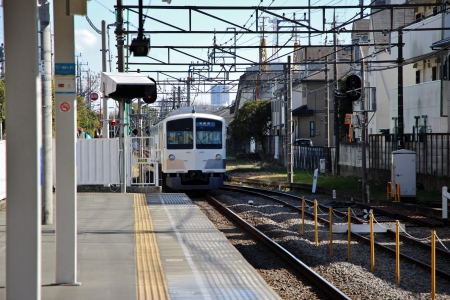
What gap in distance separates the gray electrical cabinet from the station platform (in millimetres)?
7381

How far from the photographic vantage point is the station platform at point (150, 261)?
706cm

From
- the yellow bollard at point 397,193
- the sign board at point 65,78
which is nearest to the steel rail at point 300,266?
the sign board at point 65,78

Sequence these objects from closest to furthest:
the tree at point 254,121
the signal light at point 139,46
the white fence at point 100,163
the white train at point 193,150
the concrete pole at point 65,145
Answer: the concrete pole at point 65,145, the signal light at point 139,46, the white fence at point 100,163, the white train at point 193,150, the tree at point 254,121

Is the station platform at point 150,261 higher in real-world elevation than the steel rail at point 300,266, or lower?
higher

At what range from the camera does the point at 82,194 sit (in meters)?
19.0

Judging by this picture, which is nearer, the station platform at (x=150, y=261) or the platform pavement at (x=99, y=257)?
the platform pavement at (x=99, y=257)

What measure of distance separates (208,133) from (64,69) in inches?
659

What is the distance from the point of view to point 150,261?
8.88 m

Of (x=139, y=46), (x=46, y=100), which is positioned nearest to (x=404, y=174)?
(x=46, y=100)

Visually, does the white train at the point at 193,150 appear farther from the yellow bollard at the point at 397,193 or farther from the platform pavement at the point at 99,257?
the platform pavement at the point at 99,257

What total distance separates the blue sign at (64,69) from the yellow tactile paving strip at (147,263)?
2452 mm

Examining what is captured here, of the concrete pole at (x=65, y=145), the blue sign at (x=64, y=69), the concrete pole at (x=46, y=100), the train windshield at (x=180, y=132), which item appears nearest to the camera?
the concrete pole at (x=65, y=145)

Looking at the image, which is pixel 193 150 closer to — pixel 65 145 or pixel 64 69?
pixel 64 69

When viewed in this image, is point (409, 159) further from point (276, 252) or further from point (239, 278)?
point (239, 278)
